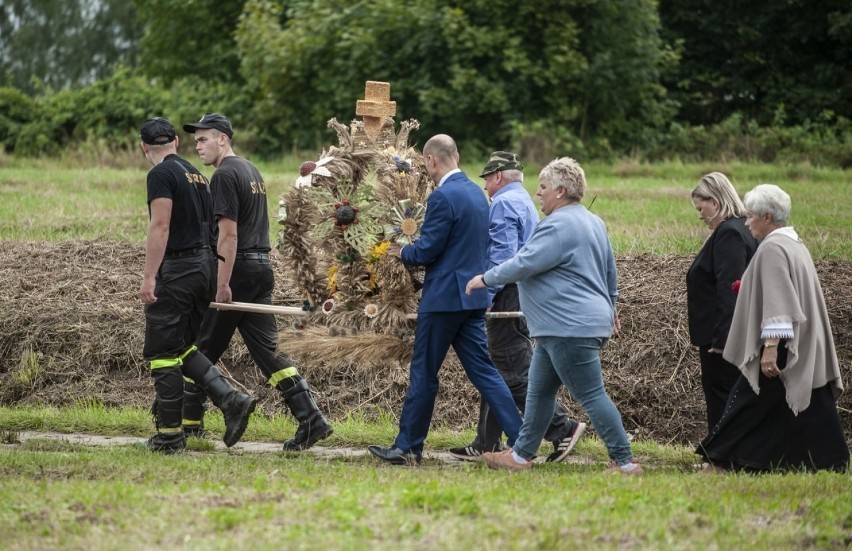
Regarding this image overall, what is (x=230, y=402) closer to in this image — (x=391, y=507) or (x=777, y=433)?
(x=391, y=507)

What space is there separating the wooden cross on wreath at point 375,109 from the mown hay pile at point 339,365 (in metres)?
1.60

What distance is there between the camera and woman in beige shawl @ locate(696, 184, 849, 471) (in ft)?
25.7

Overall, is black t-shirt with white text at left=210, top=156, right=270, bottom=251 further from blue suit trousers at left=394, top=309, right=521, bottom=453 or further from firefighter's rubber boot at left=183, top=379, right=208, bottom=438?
blue suit trousers at left=394, top=309, right=521, bottom=453

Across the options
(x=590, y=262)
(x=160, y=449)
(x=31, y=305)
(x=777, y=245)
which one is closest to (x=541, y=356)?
(x=590, y=262)

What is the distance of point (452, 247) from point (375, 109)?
1.67 m

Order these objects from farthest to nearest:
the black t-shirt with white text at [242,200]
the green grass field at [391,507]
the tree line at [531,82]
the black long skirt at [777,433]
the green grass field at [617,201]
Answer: the tree line at [531,82] → the green grass field at [617,201] → the black t-shirt with white text at [242,200] → the black long skirt at [777,433] → the green grass field at [391,507]

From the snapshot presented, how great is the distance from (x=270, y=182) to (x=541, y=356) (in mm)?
12785

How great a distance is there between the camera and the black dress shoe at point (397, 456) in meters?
8.50

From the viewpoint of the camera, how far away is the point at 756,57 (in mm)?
33625

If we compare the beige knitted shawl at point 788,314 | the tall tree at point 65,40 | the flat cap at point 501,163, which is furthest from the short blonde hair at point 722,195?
the tall tree at point 65,40

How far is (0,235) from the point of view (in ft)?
51.3

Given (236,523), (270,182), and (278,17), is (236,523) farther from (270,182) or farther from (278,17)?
(278,17)

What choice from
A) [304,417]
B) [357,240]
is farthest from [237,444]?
[357,240]

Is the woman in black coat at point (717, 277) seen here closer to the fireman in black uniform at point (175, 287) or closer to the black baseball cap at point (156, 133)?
the fireman in black uniform at point (175, 287)
